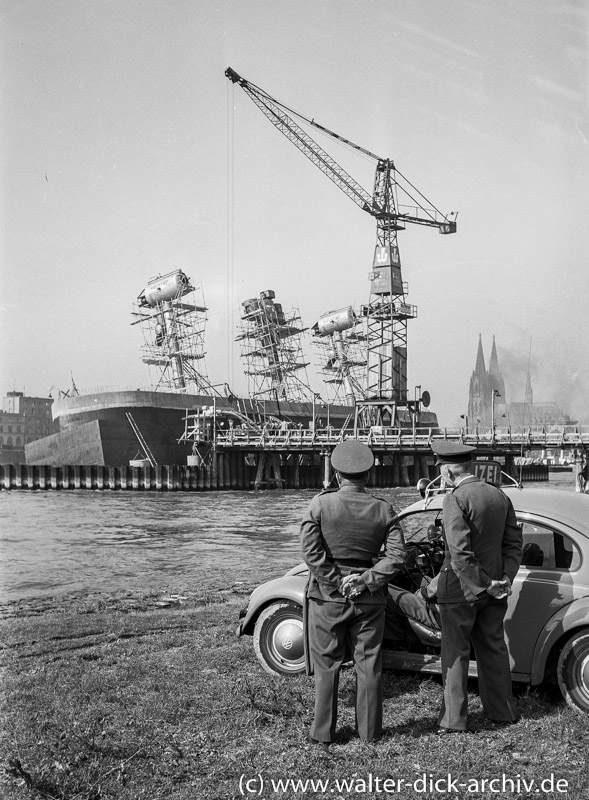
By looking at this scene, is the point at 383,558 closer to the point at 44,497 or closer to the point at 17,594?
the point at 17,594

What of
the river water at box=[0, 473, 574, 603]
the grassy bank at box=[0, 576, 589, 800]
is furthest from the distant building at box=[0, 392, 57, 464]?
the grassy bank at box=[0, 576, 589, 800]

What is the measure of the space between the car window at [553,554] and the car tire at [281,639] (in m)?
2.15

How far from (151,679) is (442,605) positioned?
3.02 metres

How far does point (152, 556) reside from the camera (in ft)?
72.0

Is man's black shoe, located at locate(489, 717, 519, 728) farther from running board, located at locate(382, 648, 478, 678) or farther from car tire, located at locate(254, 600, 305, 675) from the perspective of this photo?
car tire, located at locate(254, 600, 305, 675)

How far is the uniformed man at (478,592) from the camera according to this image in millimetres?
5332

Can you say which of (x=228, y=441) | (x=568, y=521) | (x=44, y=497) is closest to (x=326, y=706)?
(x=568, y=521)

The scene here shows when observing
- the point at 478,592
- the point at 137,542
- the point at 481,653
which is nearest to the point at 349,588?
the point at 478,592

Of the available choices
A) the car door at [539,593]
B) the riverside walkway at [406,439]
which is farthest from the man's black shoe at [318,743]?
the riverside walkway at [406,439]

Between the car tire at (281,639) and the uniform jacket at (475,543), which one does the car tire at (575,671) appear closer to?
the uniform jacket at (475,543)

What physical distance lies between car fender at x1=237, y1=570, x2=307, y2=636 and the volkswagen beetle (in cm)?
1

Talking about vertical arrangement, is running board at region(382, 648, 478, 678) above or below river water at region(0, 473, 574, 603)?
above

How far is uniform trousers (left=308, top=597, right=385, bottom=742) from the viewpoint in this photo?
16.8 feet

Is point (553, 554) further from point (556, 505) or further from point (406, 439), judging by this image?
point (406, 439)
